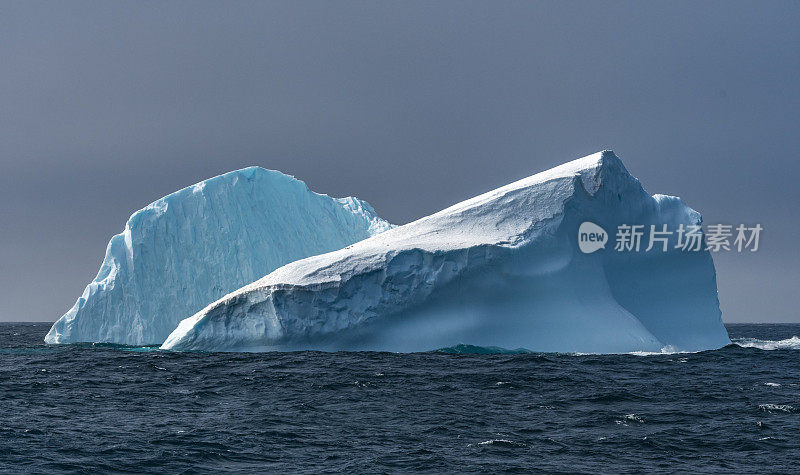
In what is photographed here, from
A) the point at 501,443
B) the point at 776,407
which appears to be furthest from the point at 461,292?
the point at 501,443

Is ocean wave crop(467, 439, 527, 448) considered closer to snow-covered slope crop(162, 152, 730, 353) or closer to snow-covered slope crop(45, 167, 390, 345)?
snow-covered slope crop(162, 152, 730, 353)

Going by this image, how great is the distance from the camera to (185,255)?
38688 mm

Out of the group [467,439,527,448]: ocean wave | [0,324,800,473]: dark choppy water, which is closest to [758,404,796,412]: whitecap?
[0,324,800,473]: dark choppy water

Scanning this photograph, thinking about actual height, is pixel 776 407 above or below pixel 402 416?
above

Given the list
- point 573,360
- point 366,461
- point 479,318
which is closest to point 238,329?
point 479,318

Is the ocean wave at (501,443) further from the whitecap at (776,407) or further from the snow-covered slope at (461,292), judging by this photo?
the snow-covered slope at (461,292)

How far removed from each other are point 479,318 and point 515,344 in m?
1.35

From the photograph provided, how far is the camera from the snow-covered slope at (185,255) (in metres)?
37.8

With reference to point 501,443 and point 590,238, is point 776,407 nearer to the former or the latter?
point 501,443

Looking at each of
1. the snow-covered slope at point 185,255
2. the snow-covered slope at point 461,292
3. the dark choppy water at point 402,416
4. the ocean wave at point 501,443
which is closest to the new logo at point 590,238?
the snow-covered slope at point 461,292

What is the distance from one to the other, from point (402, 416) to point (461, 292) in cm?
1171

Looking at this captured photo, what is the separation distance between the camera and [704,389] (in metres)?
17.1

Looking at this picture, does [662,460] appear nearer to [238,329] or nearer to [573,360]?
[573,360]

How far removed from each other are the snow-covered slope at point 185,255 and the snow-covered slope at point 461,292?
1125cm
